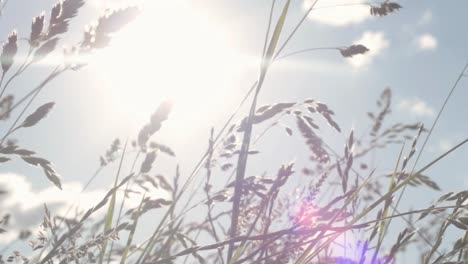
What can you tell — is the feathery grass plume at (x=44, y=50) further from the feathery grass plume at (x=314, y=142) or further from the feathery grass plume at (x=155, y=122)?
the feathery grass plume at (x=314, y=142)

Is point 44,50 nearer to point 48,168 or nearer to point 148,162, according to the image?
point 48,168

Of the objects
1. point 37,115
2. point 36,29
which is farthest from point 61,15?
point 37,115

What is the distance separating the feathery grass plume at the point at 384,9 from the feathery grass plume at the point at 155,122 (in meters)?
0.76

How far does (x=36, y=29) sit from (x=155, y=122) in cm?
56

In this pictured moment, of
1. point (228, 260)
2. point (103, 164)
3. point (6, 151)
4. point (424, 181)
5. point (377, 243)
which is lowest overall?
point (228, 260)

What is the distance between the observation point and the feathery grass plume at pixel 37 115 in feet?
5.12

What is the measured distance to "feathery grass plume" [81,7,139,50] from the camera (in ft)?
4.94

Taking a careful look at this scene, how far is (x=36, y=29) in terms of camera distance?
1.51 meters

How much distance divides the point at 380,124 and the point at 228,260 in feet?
6.79

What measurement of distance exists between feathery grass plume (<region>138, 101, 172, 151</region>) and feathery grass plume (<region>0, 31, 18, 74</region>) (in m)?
0.58

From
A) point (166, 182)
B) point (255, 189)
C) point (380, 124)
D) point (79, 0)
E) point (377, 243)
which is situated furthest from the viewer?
point (380, 124)

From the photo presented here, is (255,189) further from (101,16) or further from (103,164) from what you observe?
(103,164)

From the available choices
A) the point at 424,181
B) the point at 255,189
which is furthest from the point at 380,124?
the point at 255,189

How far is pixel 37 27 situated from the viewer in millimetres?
1511
